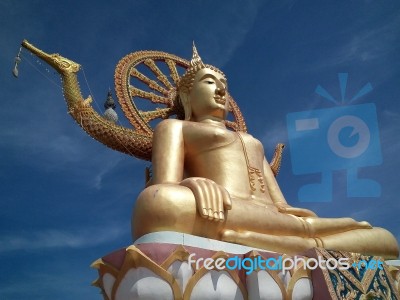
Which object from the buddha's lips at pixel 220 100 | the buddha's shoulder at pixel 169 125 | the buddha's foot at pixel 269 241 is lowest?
the buddha's foot at pixel 269 241

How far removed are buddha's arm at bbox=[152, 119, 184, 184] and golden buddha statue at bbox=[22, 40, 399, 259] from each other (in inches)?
0.4

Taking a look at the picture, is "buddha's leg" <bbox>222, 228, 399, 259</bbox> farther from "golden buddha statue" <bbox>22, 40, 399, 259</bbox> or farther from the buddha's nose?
the buddha's nose

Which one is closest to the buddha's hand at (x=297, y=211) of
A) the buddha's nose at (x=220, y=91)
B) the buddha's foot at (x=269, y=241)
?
the buddha's foot at (x=269, y=241)

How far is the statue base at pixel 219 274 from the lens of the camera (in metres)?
3.56

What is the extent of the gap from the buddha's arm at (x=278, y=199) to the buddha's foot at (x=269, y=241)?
1.90 ft

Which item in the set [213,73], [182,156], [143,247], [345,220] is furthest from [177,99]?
[143,247]

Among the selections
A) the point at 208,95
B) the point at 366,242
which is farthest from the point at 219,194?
the point at 208,95

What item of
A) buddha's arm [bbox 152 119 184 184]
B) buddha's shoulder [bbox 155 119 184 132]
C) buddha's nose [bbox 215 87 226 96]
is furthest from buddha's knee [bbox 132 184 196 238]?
buddha's nose [bbox 215 87 226 96]

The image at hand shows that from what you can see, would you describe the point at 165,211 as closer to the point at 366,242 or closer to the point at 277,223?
the point at 277,223

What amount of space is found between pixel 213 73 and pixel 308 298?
3201mm

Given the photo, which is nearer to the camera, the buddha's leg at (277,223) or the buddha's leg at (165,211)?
the buddha's leg at (165,211)

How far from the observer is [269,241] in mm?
4320

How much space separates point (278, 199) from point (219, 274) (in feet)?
7.48

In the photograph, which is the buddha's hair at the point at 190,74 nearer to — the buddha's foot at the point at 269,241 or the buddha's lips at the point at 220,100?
the buddha's lips at the point at 220,100
